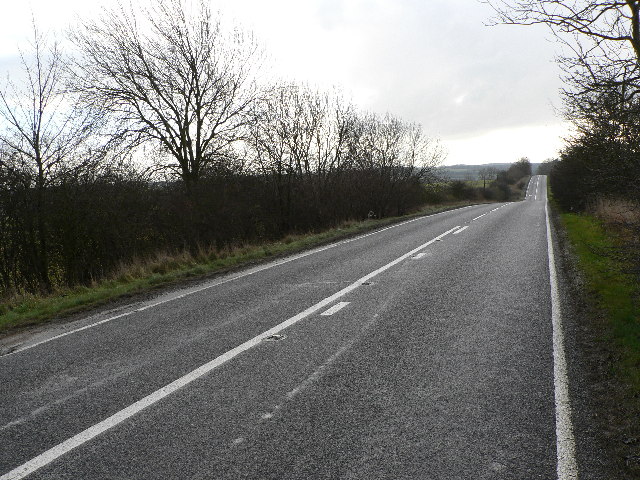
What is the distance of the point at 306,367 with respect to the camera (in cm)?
496

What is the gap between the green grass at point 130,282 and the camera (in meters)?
8.44

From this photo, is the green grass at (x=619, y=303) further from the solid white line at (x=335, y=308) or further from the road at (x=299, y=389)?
the solid white line at (x=335, y=308)

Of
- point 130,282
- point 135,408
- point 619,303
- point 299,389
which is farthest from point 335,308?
point 130,282

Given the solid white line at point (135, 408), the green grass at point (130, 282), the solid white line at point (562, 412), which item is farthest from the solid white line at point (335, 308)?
the green grass at point (130, 282)

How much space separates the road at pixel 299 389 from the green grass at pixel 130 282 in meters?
1.14

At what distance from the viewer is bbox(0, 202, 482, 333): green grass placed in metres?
8.44

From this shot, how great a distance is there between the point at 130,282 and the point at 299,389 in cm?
803

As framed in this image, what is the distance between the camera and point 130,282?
1123 centimetres

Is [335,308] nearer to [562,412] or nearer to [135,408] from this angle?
[135,408]

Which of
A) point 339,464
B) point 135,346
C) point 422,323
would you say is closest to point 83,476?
point 339,464

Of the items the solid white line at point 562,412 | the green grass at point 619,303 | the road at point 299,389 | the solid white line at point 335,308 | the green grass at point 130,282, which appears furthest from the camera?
the green grass at point 130,282

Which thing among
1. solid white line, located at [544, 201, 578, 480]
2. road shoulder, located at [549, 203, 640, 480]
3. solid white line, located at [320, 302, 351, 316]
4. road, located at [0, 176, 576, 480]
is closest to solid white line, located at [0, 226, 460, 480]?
road, located at [0, 176, 576, 480]

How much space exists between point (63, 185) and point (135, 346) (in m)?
9.84

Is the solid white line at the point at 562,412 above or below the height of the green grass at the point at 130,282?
below
